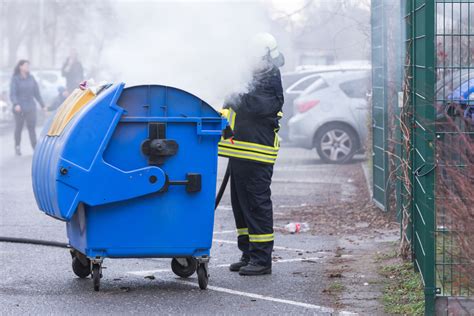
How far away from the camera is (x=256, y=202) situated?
777cm

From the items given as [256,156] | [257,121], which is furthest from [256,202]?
[257,121]

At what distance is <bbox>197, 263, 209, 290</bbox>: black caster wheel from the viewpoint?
7055 millimetres

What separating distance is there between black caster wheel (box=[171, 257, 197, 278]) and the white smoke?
4.42 feet

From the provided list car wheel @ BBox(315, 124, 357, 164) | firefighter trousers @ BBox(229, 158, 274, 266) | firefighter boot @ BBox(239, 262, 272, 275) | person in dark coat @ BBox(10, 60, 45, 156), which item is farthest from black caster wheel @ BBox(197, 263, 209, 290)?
person in dark coat @ BBox(10, 60, 45, 156)

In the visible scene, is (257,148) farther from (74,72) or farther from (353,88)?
(74,72)

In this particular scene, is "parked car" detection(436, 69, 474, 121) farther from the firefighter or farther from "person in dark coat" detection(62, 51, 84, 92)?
"person in dark coat" detection(62, 51, 84, 92)

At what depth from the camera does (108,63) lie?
1014 centimetres

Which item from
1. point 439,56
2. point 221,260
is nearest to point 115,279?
point 221,260

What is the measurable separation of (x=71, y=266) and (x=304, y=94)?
395 inches

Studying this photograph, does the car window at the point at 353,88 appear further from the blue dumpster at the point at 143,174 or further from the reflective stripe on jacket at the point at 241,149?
the blue dumpster at the point at 143,174

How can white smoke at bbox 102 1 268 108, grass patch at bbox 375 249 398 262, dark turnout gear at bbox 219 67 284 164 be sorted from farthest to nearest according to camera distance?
1. grass patch at bbox 375 249 398 262
2. white smoke at bbox 102 1 268 108
3. dark turnout gear at bbox 219 67 284 164

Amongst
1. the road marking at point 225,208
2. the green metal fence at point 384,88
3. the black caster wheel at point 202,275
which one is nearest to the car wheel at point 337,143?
the road marking at point 225,208

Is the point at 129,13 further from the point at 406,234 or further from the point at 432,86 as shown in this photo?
the point at 432,86

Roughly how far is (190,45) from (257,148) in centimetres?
143
